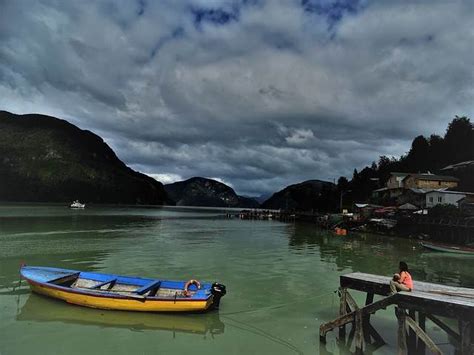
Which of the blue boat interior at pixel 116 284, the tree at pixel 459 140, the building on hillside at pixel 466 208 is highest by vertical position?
the tree at pixel 459 140

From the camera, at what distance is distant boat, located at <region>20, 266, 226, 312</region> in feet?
53.6

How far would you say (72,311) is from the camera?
17.0m

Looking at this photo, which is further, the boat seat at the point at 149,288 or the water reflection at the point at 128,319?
the boat seat at the point at 149,288

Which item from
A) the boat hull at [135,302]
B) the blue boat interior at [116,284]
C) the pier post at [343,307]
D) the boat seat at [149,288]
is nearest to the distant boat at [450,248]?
the pier post at [343,307]

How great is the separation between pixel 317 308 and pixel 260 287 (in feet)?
17.3

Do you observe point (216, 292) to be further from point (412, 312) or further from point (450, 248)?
point (450, 248)

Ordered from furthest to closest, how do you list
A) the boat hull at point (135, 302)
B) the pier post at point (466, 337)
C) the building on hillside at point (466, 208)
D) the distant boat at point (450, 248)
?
the building on hillside at point (466, 208) → the distant boat at point (450, 248) → the boat hull at point (135, 302) → the pier post at point (466, 337)

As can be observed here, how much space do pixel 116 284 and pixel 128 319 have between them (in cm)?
342

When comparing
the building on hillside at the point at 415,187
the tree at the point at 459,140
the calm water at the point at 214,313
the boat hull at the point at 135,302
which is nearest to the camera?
the calm water at the point at 214,313

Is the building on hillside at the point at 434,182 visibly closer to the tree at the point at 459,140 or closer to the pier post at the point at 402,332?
the tree at the point at 459,140

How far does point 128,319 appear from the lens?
16062mm

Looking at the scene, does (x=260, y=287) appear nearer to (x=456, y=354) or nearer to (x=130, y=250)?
(x=456, y=354)

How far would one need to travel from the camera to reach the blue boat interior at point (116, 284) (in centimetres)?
1716

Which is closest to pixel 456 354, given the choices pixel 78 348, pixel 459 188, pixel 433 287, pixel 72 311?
pixel 433 287
